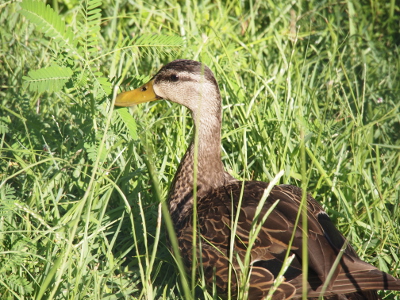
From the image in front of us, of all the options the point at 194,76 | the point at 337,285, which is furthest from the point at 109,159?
the point at 337,285

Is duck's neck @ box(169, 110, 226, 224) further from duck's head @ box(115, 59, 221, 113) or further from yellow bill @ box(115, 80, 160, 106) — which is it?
yellow bill @ box(115, 80, 160, 106)

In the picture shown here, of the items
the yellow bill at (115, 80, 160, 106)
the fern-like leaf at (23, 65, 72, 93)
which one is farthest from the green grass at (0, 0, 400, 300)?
the yellow bill at (115, 80, 160, 106)

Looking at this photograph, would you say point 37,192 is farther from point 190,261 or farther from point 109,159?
point 190,261

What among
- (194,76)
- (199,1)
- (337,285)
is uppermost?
(199,1)

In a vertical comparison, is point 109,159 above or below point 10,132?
below

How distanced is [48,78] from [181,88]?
845 millimetres

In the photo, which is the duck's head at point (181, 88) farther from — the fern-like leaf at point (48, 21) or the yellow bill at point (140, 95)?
the fern-like leaf at point (48, 21)

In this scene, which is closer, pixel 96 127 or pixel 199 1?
pixel 96 127

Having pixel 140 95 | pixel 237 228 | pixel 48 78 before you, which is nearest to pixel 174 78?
pixel 140 95

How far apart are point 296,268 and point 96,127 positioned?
1611mm

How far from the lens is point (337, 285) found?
2.75 meters

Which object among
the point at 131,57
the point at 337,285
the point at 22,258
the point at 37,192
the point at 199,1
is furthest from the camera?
the point at 199,1

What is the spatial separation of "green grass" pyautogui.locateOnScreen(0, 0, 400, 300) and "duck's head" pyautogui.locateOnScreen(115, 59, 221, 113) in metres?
0.16

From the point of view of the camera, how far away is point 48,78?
326 centimetres
